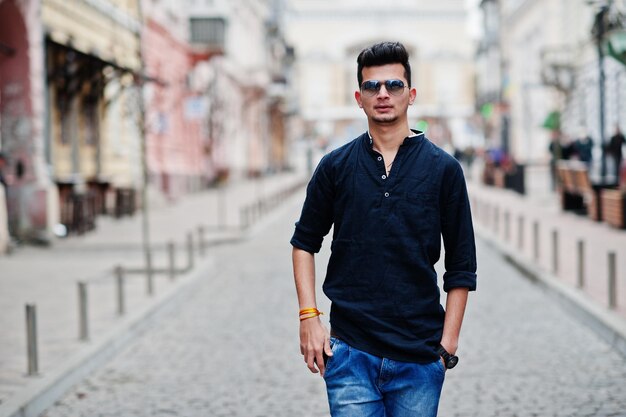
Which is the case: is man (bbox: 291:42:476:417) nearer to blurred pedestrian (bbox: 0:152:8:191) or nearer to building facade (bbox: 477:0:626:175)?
blurred pedestrian (bbox: 0:152:8:191)

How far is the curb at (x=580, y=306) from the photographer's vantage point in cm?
906

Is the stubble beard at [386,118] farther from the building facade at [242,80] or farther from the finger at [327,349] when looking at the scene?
the building facade at [242,80]

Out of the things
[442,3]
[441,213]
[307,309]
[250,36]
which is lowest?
[307,309]

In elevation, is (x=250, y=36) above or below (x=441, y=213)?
above

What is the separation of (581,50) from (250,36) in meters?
22.2

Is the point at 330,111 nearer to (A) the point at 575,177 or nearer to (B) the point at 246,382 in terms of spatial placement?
(A) the point at 575,177

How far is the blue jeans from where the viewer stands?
3.51 m

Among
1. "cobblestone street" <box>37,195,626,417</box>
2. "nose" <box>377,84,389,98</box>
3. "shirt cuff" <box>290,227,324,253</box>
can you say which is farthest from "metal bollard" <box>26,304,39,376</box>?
"nose" <box>377,84,389,98</box>

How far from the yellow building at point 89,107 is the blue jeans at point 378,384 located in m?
15.2

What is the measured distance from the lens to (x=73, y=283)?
13617 millimetres

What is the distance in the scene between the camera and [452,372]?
8.12m

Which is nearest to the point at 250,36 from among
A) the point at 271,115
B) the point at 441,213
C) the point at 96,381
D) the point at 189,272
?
the point at 271,115

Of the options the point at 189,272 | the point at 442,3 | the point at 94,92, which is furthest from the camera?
the point at 442,3

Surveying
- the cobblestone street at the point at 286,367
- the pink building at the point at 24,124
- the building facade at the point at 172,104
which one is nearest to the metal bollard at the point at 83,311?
the cobblestone street at the point at 286,367
